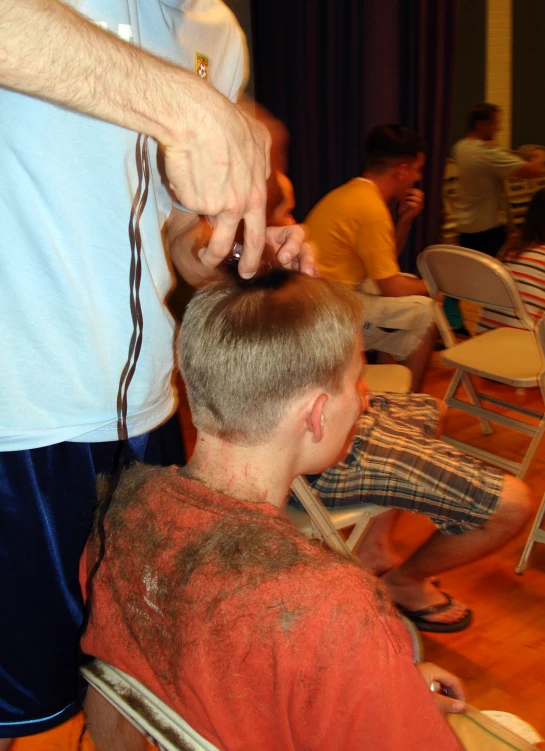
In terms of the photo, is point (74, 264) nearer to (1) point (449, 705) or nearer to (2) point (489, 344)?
(1) point (449, 705)

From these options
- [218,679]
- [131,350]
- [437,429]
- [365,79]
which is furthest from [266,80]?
[218,679]

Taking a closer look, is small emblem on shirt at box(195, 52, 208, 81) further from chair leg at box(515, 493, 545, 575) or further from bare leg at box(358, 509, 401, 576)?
chair leg at box(515, 493, 545, 575)

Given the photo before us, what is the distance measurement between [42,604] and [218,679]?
0.36 m

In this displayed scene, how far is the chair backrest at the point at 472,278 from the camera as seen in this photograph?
3.06 m

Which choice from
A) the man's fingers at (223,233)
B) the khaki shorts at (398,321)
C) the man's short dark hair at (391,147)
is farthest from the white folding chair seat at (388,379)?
the man's fingers at (223,233)

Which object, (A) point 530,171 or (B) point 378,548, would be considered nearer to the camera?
(B) point 378,548

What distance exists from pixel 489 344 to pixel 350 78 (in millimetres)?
2349

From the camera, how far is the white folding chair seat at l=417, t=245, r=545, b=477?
3039 millimetres

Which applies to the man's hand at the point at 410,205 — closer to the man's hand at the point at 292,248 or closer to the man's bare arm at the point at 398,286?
the man's bare arm at the point at 398,286

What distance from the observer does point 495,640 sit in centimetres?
232

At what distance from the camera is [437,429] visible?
239 cm

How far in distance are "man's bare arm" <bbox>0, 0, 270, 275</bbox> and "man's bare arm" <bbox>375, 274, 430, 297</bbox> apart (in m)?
2.70

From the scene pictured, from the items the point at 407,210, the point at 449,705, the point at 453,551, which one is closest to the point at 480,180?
the point at 407,210

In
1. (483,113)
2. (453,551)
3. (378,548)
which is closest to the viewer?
(453,551)
